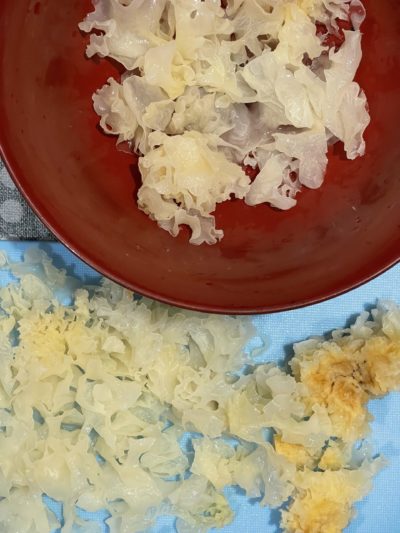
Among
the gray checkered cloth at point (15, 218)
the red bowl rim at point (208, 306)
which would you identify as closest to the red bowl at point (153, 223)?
the red bowl rim at point (208, 306)

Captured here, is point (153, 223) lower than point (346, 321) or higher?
higher

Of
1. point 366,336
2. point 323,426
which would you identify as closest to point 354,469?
point 323,426

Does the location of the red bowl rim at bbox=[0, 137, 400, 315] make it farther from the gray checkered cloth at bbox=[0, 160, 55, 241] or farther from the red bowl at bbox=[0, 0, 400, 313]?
the gray checkered cloth at bbox=[0, 160, 55, 241]

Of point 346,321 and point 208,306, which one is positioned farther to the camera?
point 346,321

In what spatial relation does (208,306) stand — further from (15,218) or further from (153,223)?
(15,218)

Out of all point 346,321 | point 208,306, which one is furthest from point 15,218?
point 346,321
